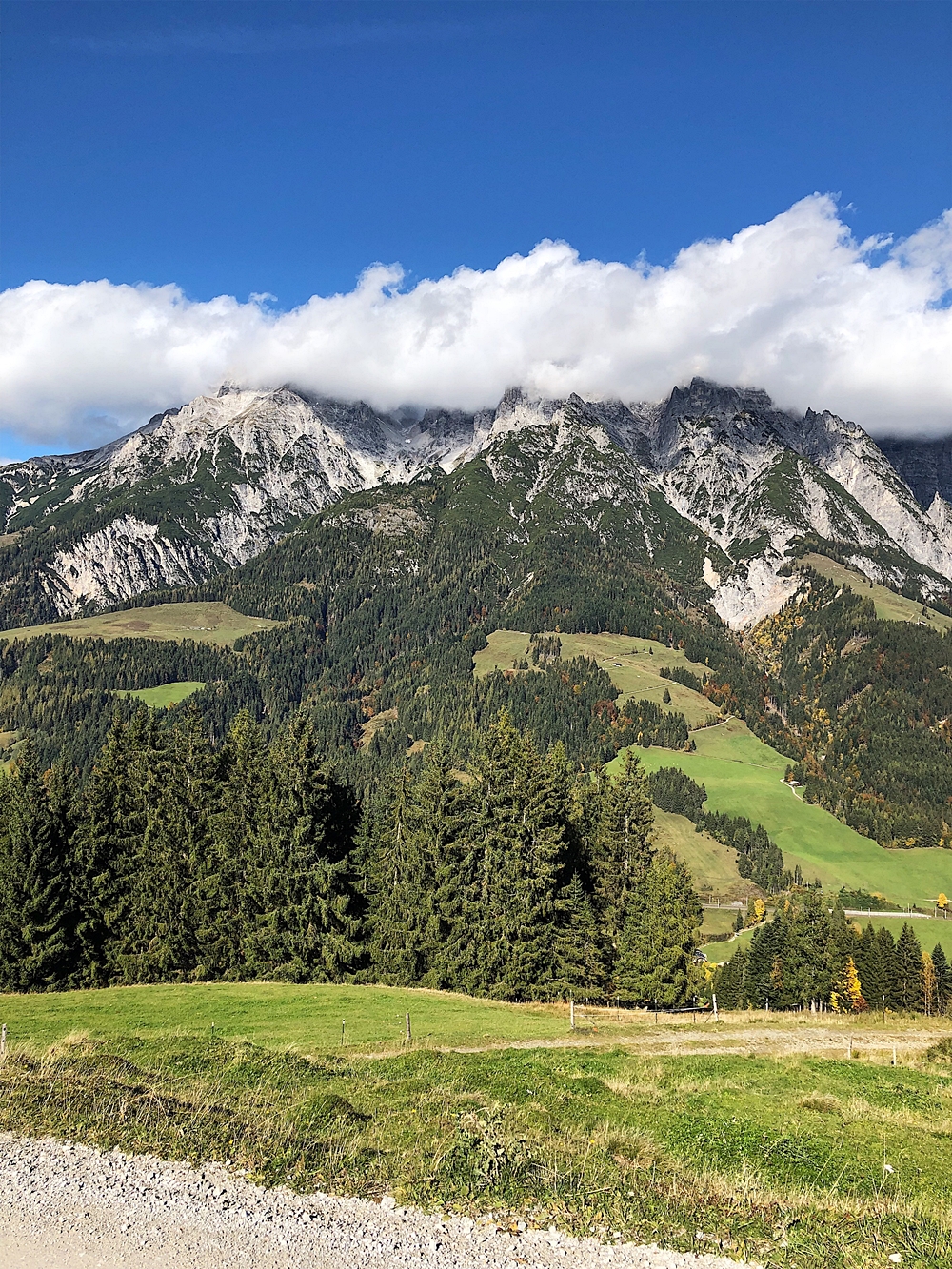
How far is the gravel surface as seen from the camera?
11078 mm

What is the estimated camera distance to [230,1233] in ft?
38.4

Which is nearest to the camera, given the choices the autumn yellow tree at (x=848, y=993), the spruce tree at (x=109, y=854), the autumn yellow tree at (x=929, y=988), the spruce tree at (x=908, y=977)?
the spruce tree at (x=109, y=854)

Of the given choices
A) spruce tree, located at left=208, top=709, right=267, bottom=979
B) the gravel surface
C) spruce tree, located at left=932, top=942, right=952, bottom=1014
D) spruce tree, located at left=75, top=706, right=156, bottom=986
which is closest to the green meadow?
the gravel surface

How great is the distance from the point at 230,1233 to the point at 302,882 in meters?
42.1

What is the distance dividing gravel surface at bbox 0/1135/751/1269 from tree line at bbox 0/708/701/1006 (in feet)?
131

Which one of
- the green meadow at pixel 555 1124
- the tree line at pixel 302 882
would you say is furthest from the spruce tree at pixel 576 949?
the green meadow at pixel 555 1124

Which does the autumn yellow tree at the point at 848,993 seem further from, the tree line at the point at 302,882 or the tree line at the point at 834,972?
the tree line at the point at 302,882

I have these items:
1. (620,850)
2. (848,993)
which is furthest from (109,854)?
(848,993)

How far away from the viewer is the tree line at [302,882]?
50.7 metres

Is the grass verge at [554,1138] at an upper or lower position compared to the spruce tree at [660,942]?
upper

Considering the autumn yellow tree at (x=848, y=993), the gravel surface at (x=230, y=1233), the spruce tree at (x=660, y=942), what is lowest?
the autumn yellow tree at (x=848, y=993)

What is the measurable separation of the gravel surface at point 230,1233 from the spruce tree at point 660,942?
48084mm

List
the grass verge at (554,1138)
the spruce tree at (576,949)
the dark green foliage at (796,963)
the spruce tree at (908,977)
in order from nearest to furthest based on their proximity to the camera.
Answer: the grass verge at (554,1138)
the spruce tree at (576,949)
the dark green foliage at (796,963)
the spruce tree at (908,977)

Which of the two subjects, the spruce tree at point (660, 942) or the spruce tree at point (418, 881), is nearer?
the spruce tree at point (418, 881)
